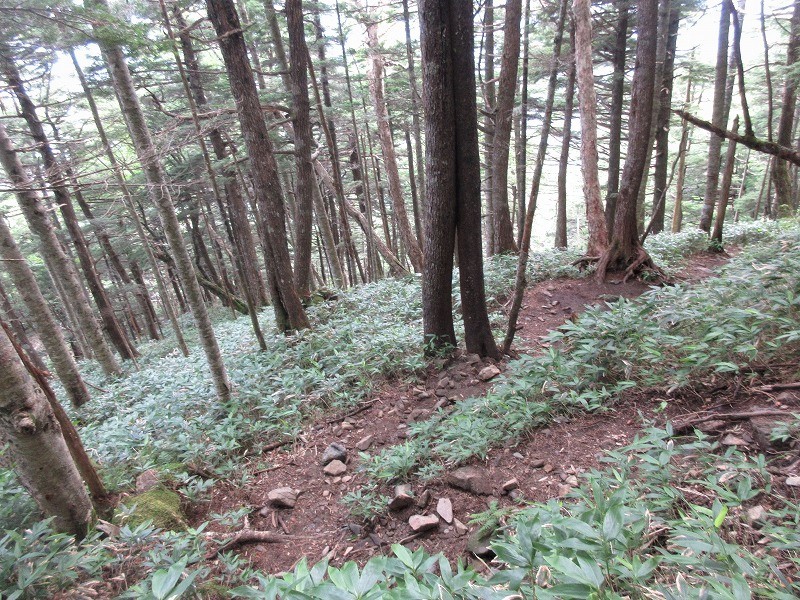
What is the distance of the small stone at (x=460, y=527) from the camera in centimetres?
288

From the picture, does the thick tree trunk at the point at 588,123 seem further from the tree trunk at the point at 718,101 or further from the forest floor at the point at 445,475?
the forest floor at the point at 445,475

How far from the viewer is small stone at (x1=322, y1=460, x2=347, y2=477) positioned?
4.01m

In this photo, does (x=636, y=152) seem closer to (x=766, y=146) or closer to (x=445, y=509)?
(x=766, y=146)

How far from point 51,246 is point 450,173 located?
7.36 metres

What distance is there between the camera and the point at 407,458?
11.5ft

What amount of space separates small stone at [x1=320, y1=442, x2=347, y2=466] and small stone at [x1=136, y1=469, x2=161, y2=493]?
1.54 metres

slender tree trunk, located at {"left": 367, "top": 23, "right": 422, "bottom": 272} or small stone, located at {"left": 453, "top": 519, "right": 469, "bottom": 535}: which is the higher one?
slender tree trunk, located at {"left": 367, "top": 23, "right": 422, "bottom": 272}

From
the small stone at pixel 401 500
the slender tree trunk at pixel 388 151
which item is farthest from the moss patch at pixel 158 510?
the slender tree trunk at pixel 388 151

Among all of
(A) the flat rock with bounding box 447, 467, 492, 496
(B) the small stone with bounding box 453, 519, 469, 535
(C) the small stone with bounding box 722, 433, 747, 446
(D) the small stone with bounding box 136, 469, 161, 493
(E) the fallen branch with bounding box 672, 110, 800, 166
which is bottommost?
(B) the small stone with bounding box 453, 519, 469, 535

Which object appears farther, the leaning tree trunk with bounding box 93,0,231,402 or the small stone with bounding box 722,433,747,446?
the leaning tree trunk with bounding box 93,0,231,402

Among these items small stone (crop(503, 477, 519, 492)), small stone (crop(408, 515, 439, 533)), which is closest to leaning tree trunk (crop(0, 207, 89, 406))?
small stone (crop(408, 515, 439, 533))

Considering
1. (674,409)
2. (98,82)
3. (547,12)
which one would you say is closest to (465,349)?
(674,409)

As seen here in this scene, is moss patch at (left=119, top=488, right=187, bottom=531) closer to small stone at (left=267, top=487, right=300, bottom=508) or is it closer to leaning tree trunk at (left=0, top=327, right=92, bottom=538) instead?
leaning tree trunk at (left=0, top=327, right=92, bottom=538)

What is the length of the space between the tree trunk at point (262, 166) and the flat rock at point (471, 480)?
4805 mm
